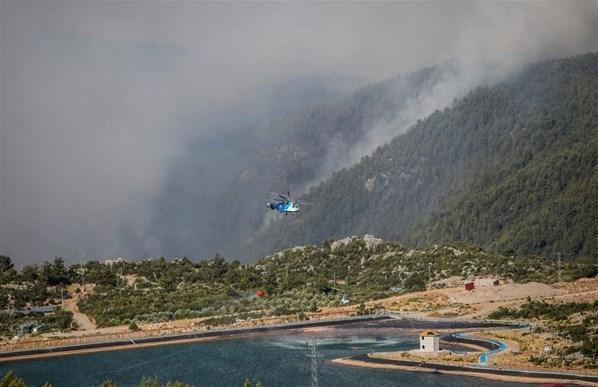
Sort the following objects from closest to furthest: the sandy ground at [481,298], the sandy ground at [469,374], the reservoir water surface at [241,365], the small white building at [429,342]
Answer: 1. the sandy ground at [469,374]
2. the reservoir water surface at [241,365]
3. the small white building at [429,342]
4. the sandy ground at [481,298]

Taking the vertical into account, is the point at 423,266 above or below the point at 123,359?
above

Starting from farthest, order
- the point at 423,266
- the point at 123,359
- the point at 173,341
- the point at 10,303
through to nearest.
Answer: the point at 423,266 → the point at 10,303 → the point at 173,341 → the point at 123,359

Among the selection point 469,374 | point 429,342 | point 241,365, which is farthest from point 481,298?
point 469,374

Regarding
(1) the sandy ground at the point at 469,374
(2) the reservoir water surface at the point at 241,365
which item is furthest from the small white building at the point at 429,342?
(1) the sandy ground at the point at 469,374

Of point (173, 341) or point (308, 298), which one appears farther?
point (308, 298)

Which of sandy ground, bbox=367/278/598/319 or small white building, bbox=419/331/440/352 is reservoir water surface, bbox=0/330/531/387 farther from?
sandy ground, bbox=367/278/598/319

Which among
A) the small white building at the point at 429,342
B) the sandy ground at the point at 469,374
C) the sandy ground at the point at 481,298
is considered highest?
the sandy ground at the point at 481,298

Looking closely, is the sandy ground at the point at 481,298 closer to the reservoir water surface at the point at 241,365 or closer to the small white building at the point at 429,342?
the reservoir water surface at the point at 241,365

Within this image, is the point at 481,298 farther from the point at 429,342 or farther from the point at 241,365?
the point at 241,365

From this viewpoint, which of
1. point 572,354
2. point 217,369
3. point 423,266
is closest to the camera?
point 572,354

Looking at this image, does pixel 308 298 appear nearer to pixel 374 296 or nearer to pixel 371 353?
pixel 374 296

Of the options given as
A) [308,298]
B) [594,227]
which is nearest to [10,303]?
[308,298]
